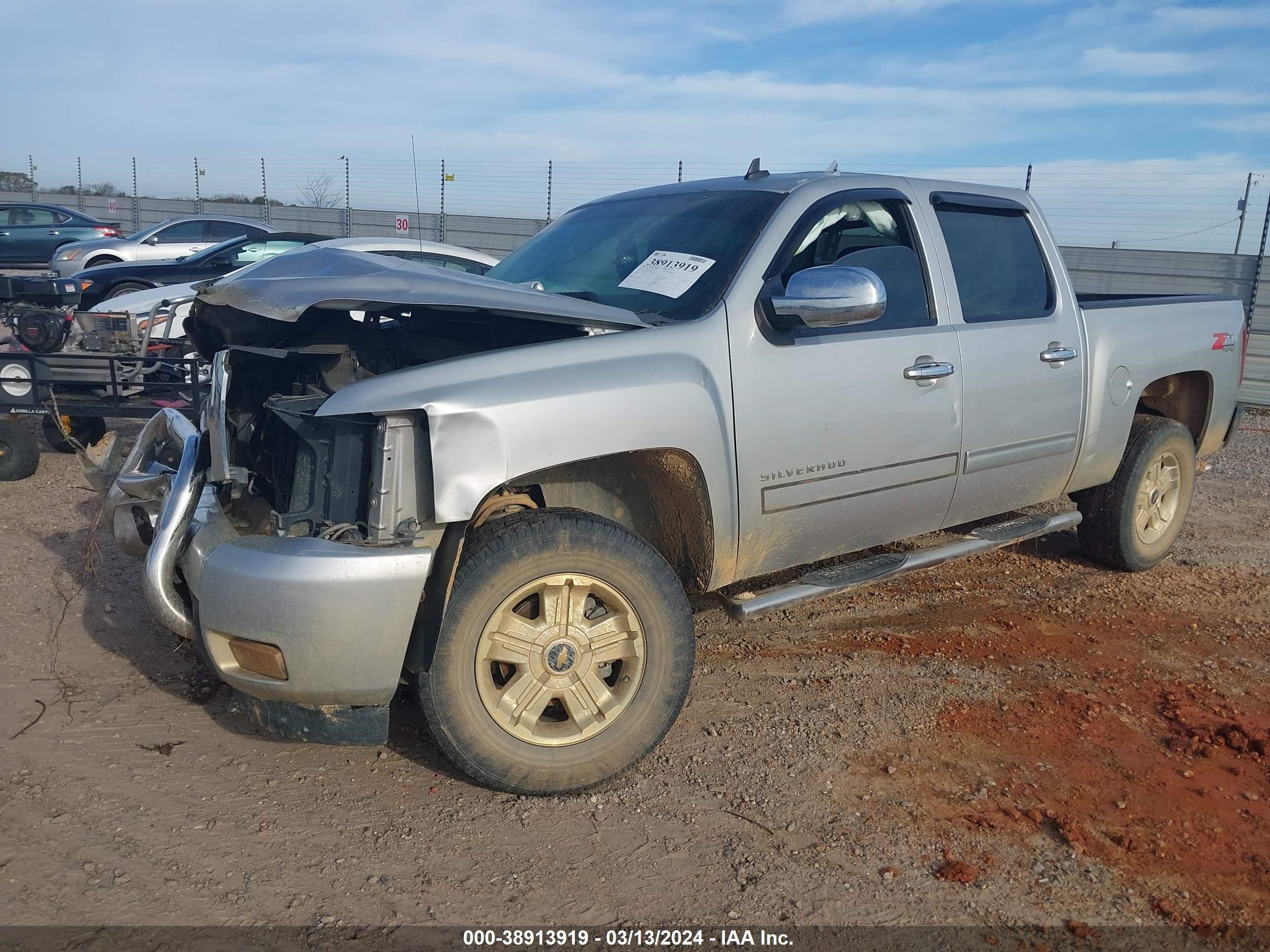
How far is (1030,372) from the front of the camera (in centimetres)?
430

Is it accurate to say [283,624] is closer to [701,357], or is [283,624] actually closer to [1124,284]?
[701,357]

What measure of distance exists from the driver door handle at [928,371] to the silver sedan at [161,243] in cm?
1350

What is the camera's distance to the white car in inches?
318

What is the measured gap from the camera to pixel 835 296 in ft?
10.6

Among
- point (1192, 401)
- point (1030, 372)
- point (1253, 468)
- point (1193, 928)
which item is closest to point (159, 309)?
point (1030, 372)

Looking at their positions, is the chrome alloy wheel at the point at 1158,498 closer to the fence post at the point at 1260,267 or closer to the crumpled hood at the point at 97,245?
the fence post at the point at 1260,267

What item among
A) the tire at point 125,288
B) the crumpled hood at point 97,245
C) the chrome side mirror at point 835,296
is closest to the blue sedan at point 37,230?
the crumpled hood at point 97,245

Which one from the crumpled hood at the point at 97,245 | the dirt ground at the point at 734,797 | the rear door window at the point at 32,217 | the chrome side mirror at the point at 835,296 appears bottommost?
the dirt ground at the point at 734,797

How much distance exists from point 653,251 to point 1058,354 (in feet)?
6.05

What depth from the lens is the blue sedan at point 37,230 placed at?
20672 mm

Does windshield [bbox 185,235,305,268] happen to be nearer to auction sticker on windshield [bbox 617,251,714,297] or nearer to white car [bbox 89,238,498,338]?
white car [bbox 89,238,498,338]

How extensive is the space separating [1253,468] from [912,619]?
5039 millimetres

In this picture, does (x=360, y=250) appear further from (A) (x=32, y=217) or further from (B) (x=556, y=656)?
(A) (x=32, y=217)

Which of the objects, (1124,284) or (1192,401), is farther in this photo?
(1124,284)
